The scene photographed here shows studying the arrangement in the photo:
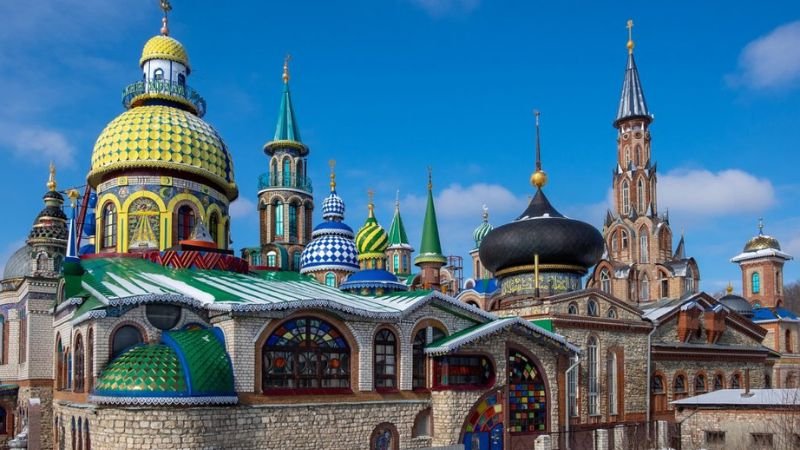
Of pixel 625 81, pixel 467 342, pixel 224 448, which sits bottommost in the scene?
pixel 224 448

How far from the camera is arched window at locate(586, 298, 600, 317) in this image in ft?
79.8

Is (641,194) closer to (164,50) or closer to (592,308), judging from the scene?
(592,308)

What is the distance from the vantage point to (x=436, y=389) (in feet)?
66.9

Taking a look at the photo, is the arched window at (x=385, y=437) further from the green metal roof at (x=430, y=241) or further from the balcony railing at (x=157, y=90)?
the green metal roof at (x=430, y=241)

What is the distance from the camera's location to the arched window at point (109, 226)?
2294cm

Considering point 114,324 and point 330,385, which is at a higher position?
point 114,324

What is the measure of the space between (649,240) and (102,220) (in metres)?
31.0

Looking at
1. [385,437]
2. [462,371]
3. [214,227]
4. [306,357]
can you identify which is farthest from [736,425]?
[214,227]

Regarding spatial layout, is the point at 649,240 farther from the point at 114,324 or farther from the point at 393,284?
the point at 114,324

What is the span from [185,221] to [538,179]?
12.7m

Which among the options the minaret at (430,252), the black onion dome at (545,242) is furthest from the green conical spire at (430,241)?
the black onion dome at (545,242)

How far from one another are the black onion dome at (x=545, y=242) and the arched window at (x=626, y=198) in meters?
19.3

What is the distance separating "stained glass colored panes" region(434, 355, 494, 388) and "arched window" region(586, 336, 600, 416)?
14.7 ft

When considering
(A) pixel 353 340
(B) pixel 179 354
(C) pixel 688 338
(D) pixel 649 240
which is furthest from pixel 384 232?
(B) pixel 179 354
